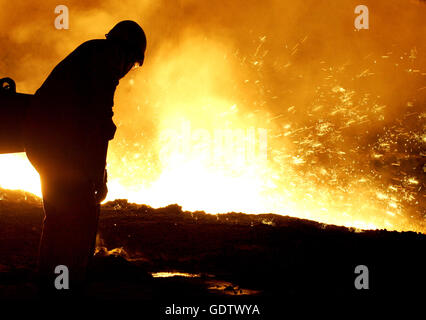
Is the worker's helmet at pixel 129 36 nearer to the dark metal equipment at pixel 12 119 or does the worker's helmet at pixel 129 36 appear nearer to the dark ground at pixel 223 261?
the dark metal equipment at pixel 12 119

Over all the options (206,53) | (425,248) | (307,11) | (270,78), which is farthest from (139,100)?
(425,248)

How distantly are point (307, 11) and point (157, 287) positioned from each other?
1282 centimetres

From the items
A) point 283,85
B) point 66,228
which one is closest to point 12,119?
point 66,228

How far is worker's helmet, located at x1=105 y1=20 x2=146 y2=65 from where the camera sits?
2.19 m

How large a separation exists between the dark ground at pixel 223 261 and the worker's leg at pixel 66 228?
11.4 inches

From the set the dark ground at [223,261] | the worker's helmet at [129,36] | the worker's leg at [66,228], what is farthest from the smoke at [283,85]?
the worker's leg at [66,228]

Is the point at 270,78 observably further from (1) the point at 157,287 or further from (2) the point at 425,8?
(1) the point at 157,287

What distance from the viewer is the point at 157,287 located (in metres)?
2.33

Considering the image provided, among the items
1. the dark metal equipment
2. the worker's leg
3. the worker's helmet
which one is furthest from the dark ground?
the worker's helmet

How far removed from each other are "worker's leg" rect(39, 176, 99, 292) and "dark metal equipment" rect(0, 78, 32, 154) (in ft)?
1.02

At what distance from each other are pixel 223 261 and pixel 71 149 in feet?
5.72

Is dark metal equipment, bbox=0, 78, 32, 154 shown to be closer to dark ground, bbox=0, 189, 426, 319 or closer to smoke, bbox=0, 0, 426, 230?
dark ground, bbox=0, 189, 426, 319

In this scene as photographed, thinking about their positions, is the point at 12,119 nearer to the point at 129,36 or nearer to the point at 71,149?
the point at 71,149

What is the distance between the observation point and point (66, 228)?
1.81m
